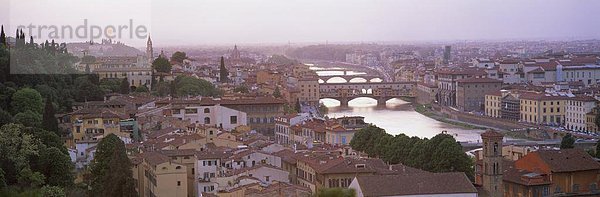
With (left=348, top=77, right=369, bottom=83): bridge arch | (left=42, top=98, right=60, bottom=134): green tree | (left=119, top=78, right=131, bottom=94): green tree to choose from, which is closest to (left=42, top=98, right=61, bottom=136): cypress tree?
(left=42, top=98, right=60, bottom=134): green tree

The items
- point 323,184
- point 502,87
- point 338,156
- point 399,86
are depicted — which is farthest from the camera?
point 399,86

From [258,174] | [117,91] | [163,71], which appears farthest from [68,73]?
[258,174]

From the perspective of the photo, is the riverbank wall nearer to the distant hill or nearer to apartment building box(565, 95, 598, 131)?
apartment building box(565, 95, 598, 131)

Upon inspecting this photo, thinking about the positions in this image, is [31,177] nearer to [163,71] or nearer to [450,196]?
[450,196]

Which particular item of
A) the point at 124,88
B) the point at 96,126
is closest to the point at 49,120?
the point at 96,126

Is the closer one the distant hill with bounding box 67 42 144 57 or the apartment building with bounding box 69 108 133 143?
the apartment building with bounding box 69 108 133 143

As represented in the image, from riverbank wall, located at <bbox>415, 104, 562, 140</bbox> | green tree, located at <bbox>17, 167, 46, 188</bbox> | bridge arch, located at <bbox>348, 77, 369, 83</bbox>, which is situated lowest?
bridge arch, located at <bbox>348, 77, 369, 83</bbox>
